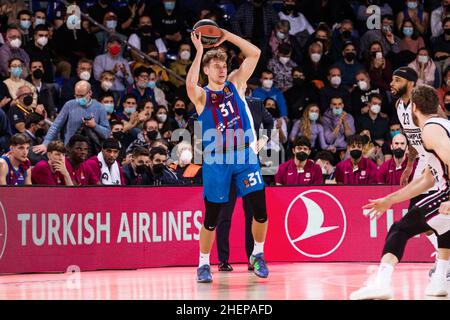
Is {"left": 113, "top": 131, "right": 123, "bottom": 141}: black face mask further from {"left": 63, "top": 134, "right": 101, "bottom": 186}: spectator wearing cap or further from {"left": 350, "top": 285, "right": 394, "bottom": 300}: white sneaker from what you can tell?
{"left": 350, "top": 285, "right": 394, "bottom": 300}: white sneaker

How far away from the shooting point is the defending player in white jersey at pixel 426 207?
25.2ft

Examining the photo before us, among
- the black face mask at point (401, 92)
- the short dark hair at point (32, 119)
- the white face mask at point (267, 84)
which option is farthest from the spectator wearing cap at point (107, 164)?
the white face mask at point (267, 84)

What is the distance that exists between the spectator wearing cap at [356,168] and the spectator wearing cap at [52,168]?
4.15 meters

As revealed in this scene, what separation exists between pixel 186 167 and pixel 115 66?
353 cm

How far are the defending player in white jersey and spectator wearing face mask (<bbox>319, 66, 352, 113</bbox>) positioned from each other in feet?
27.5

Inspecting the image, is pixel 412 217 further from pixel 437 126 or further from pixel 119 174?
pixel 119 174

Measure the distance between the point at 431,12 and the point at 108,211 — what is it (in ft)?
32.0

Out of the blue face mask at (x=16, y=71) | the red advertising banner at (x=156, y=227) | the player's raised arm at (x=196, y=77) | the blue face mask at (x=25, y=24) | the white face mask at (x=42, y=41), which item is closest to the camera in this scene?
the player's raised arm at (x=196, y=77)

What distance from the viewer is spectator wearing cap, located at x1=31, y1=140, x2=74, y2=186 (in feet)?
38.1

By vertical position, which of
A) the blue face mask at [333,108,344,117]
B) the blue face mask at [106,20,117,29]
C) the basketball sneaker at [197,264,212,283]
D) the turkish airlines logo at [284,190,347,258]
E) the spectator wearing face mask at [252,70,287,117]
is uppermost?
the blue face mask at [106,20,117,29]

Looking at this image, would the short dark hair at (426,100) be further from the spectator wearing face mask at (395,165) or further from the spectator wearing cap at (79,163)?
the spectator wearing cap at (79,163)

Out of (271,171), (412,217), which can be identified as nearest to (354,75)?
(271,171)

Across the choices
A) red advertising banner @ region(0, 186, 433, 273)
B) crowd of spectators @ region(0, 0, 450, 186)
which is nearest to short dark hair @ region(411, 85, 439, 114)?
crowd of spectators @ region(0, 0, 450, 186)

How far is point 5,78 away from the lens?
14930 mm
